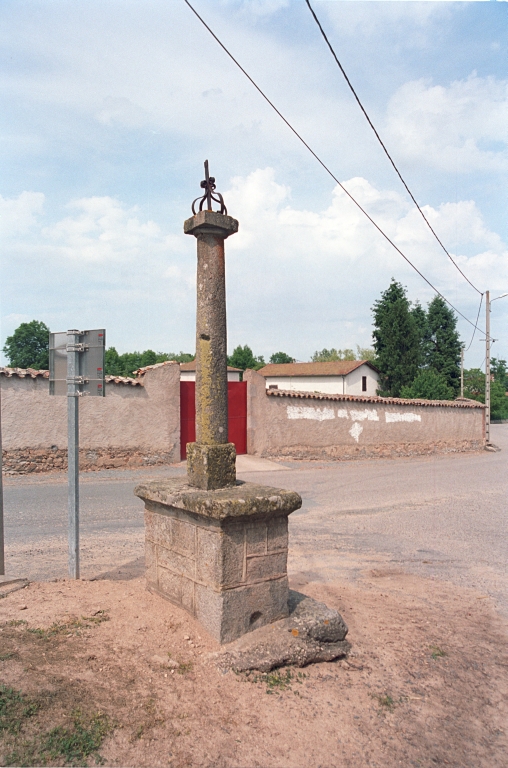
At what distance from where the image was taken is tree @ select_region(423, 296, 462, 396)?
150ft

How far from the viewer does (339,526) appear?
8711 mm

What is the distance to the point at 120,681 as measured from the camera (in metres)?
3.14

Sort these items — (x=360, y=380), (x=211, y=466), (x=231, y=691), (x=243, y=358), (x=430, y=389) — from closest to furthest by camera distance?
(x=231, y=691), (x=211, y=466), (x=430, y=389), (x=360, y=380), (x=243, y=358)

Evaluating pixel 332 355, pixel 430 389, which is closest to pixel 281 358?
pixel 332 355

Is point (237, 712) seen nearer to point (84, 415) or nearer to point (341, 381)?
point (84, 415)

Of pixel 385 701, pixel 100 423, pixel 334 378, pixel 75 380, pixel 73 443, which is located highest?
pixel 334 378

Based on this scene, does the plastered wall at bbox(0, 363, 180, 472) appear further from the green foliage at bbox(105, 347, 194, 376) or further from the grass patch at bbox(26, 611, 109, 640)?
the green foliage at bbox(105, 347, 194, 376)

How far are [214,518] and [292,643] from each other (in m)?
1.05

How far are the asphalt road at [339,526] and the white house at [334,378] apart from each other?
30309mm

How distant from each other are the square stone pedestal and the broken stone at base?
0.08 meters

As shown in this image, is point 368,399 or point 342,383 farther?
point 342,383

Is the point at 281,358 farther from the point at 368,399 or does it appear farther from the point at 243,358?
the point at 368,399

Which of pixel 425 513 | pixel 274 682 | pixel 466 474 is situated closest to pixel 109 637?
pixel 274 682

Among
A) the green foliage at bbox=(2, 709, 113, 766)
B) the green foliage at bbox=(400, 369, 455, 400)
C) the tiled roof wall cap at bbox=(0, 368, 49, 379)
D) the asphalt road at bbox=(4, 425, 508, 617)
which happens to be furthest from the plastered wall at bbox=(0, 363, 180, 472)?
the green foliage at bbox=(400, 369, 455, 400)
